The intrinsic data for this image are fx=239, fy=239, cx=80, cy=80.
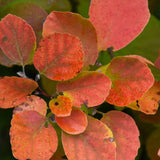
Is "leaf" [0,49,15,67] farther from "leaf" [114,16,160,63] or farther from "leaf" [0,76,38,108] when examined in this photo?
"leaf" [114,16,160,63]

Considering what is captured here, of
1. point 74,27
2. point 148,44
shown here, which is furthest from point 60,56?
point 148,44

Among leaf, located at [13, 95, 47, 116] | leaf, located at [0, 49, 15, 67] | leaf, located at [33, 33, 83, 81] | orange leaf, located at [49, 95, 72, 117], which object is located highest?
leaf, located at [33, 33, 83, 81]

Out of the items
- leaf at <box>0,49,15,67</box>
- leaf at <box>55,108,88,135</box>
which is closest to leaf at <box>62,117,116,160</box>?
leaf at <box>55,108,88,135</box>

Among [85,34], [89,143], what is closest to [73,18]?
[85,34]

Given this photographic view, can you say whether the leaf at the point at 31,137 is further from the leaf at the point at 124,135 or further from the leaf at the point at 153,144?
the leaf at the point at 153,144

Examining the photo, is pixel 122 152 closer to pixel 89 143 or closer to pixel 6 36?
pixel 89 143

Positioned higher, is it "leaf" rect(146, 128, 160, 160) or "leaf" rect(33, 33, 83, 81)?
"leaf" rect(33, 33, 83, 81)

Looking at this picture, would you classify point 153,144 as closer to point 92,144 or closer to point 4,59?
point 92,144
